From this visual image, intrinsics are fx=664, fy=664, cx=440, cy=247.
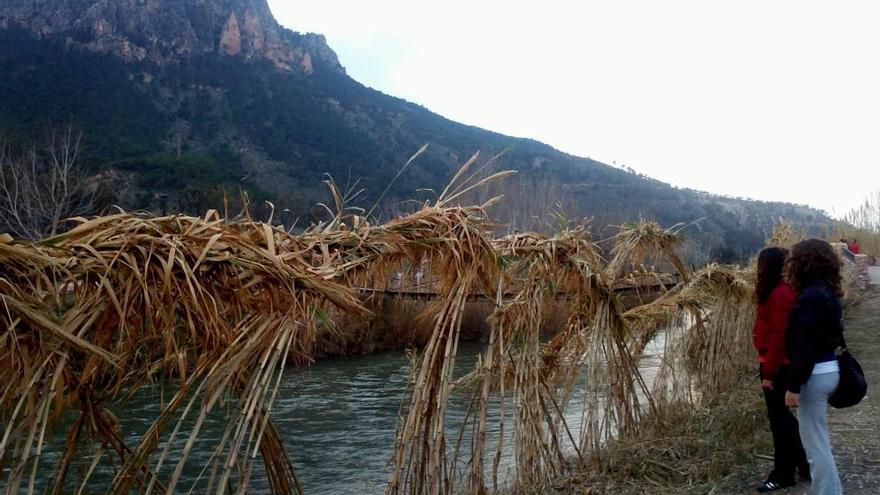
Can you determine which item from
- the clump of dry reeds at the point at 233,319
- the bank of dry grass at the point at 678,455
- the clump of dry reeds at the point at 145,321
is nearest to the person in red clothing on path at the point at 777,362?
the bank of dry grass at the point at 678,455

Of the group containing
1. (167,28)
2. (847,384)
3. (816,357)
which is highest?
(167,28)

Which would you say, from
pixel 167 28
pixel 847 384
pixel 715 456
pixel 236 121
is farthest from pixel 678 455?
pixel 167 28

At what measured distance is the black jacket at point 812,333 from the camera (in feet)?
10.7

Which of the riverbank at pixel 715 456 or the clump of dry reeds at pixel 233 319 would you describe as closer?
the clump of dry reeds at pixel 233 319

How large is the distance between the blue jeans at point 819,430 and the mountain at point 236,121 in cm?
2884

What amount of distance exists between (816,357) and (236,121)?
6269 cm

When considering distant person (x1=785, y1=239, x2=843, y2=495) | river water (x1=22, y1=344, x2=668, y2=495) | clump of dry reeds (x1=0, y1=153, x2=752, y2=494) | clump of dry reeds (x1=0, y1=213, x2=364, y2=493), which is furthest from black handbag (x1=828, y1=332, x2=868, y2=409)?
clump of dry reeds (x1=0, y1=213, x2=364, y2=493)

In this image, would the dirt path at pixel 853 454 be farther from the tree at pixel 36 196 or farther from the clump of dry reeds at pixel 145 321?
the tree at pixel 36 196

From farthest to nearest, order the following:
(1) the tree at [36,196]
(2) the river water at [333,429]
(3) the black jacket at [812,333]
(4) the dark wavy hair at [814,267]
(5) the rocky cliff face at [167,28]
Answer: (5) the rocky cliff face at [167,28], (1) the tree at [36,196], (2) the river water at [333,429], (4) the dark wavy hair at [814,267], (3) the black jacket at [812,333]

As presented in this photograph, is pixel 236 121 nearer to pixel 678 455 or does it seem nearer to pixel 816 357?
pixel 678 455

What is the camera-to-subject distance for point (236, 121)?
61.2 m

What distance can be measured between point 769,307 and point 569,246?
1.28 metres

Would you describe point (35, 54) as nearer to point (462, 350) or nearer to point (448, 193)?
point (462, 350)

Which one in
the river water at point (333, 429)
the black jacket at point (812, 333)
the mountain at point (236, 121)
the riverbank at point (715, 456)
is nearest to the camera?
the black jacket at point (812, 333)
